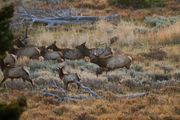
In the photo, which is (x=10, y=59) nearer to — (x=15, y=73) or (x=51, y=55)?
(x=51, y=55)

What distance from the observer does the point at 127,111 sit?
11430 mm

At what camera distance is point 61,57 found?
1595 centimetres

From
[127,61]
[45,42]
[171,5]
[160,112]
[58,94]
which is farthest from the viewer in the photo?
[171,5]

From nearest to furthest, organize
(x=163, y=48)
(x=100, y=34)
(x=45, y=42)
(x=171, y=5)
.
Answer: (x=163, y=48)
(x=45, y=42)
(x=100, y=34)
(x=171, y=5)

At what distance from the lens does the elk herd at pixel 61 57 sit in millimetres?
13320

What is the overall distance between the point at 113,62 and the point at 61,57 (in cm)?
190

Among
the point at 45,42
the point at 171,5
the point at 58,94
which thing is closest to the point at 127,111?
the point at 58,94

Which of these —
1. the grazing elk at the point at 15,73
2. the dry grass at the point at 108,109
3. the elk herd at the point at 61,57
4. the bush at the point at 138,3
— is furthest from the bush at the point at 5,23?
the bush at the point at 138,3

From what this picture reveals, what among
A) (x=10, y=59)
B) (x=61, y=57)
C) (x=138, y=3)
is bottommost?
(x=138, y=3)

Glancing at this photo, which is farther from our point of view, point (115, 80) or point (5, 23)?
point (115, 80)

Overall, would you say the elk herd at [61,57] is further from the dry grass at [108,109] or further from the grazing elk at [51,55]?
the dry grass at [108,109]

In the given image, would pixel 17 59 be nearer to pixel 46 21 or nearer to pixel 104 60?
pixel 104 60

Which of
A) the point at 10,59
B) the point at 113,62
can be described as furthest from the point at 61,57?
the point at 113,62

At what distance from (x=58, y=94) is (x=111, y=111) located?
177 cm
